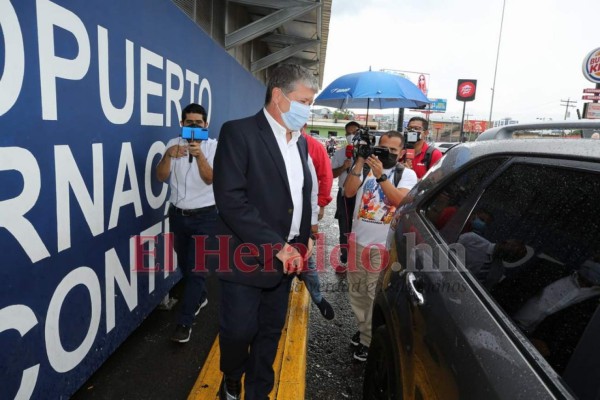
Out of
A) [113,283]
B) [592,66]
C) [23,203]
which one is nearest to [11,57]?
[23,203]

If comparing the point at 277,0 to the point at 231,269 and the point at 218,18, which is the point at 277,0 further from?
the point at 231,269

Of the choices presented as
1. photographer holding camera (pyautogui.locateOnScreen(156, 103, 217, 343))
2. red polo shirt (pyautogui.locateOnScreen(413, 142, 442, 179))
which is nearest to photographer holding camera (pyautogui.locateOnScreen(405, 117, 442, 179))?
red polo shirt (pyautogui.locateOnScreen(413, 142, 442, 179))

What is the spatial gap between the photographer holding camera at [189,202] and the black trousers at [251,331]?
1.02 meters

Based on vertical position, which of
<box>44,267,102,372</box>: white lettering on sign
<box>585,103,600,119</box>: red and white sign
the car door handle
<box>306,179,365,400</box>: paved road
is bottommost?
<box>306,179,365,400</box>: paved road

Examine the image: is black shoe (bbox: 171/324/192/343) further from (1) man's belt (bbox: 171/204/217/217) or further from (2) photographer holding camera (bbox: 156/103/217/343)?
(1) man's belt (bbox: 171/204/217/217)

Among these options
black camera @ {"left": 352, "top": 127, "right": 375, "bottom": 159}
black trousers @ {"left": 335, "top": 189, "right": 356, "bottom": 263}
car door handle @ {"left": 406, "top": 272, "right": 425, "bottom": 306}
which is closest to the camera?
car door handle @ {"left": 406, "top": 272, "right": 425, "bottom": 306}

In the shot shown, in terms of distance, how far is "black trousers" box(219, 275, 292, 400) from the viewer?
2.13 m

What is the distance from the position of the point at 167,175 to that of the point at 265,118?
1409 millimetres

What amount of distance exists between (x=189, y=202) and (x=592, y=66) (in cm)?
1360

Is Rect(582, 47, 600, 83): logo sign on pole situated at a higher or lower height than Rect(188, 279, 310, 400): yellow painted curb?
higher

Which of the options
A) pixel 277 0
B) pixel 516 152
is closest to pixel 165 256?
Answer: pixel 516 152

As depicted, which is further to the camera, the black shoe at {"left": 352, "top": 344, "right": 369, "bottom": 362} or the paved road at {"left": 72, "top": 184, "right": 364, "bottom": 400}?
the black shoe at {"left": 352, "top": 344, "right": 369, "bottom": 362}

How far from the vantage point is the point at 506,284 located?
48.9 inches

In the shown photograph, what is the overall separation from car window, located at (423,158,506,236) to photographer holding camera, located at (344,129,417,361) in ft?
2.67
